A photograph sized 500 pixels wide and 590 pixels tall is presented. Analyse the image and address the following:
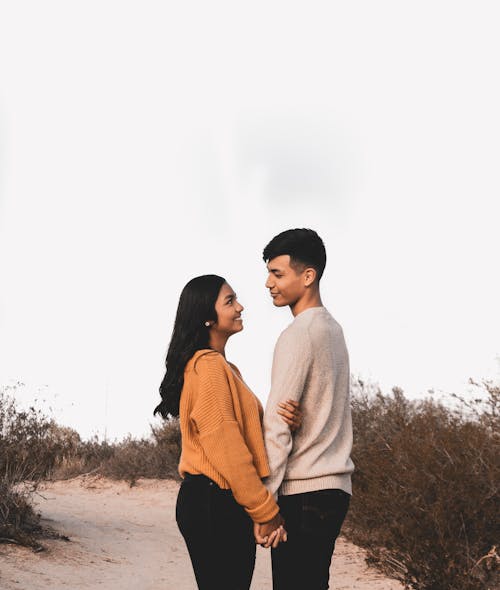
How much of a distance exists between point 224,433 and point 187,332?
45 cm

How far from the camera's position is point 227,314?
2697 millimetres

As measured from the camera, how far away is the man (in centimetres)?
245

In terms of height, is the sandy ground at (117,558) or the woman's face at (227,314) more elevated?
the woman's face at (227,314)

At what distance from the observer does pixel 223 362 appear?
256 centimetres

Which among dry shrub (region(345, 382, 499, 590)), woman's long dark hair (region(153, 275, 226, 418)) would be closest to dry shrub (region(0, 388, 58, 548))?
dry shrub (region(345, 382, 499, 590))

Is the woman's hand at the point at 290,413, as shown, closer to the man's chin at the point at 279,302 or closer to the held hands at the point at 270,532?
the held hands at the point at 270,532

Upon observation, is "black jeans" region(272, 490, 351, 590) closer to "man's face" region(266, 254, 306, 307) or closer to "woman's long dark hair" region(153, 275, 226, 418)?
"woman's long dark hair" region(153, 275, 226, 418)

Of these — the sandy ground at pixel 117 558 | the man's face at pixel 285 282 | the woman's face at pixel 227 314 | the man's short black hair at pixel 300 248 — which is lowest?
the sandy ground at pixel 117 558

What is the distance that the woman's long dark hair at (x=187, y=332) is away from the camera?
103 inches

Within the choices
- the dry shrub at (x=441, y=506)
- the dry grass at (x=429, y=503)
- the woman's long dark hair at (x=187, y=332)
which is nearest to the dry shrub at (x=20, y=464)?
the dry grass at (x=429, y=503)

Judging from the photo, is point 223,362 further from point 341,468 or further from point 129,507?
point 129,507

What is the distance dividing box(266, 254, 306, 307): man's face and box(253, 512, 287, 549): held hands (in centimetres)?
80

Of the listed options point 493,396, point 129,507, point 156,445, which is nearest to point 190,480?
point 493,396

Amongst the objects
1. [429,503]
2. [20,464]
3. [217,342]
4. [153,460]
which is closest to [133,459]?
[153,460]
